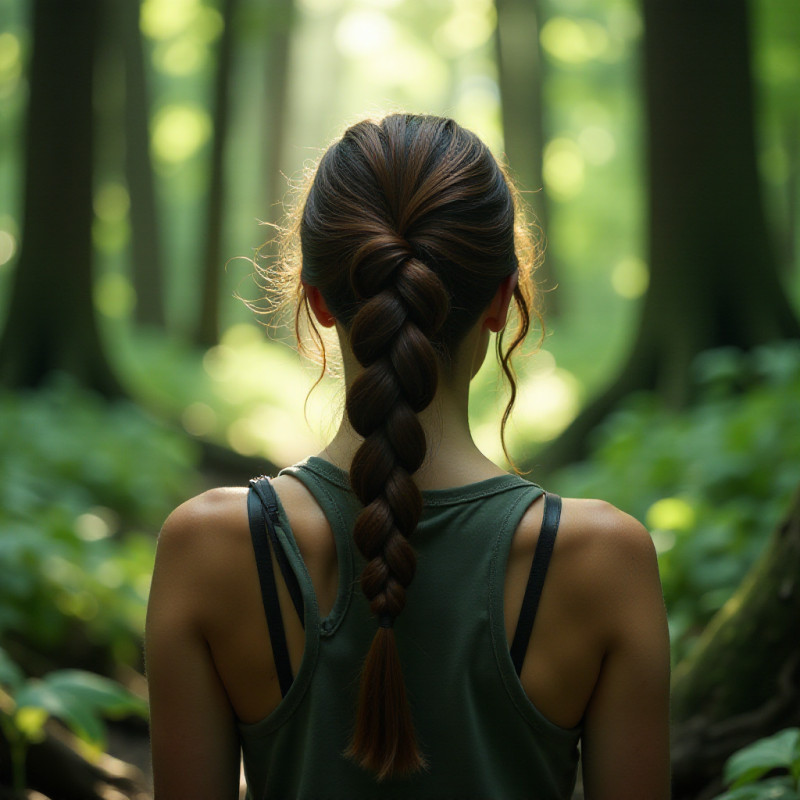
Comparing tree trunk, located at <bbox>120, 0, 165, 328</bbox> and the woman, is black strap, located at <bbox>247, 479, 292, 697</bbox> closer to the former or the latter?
the woman

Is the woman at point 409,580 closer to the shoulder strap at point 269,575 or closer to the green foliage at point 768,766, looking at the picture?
the shoulder strap at point 269,575

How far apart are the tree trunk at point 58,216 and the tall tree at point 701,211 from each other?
17.2 ft

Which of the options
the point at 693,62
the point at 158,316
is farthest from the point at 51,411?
the point at 158,316

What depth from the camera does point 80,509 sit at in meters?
6.37

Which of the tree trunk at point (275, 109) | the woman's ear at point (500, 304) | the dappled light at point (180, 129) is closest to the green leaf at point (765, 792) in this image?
the woman's ear at point (500, 304)

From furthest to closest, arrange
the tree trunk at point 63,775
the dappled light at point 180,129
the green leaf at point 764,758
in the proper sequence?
the dappled light at point 180,129 → the tree trunk at point 63,775 → the green leaf at point 764,758

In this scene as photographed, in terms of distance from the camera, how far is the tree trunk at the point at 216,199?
54.1ft

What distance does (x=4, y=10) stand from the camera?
18.6 meters

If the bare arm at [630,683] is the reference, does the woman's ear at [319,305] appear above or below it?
above

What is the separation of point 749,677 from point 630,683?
1492 millimetres

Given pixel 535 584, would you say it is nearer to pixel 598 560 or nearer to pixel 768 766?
pixel 598 560

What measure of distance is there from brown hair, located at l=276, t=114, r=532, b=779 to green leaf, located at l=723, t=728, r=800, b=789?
1.08 m

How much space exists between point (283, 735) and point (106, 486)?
19.7 feet

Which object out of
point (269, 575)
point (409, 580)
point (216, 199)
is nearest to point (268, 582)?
point (269, 575)
